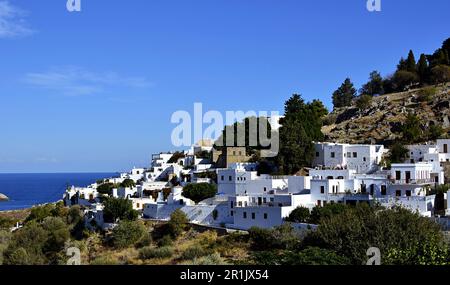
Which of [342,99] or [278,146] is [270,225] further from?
[342,99]

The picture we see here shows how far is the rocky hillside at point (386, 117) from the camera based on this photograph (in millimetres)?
48031

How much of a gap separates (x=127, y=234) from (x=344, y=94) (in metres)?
46.8

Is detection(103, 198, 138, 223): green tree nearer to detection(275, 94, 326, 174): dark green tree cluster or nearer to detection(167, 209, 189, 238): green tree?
detection(167, 209, 189, 238): green tree

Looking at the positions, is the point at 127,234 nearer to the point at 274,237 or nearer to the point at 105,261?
the point at 105,261

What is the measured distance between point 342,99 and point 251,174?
39319 mm

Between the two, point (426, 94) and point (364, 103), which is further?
point (364, 103)

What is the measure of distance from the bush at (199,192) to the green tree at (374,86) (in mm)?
38163

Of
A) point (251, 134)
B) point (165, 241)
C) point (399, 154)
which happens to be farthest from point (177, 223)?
point (251, 134)

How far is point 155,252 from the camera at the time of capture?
29562 millimetres

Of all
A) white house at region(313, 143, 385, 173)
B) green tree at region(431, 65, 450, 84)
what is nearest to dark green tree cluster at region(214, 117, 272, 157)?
white house at region(313, 143, 385, 173)

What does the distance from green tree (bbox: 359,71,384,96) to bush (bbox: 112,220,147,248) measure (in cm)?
4429

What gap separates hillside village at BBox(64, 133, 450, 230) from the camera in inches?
1197
